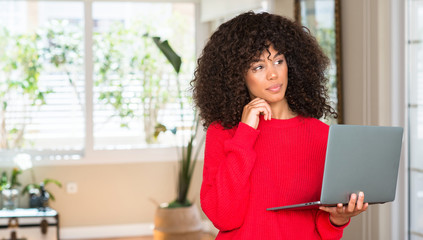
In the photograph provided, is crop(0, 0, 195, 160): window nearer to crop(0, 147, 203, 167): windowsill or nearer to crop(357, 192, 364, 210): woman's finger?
crop(0, 147, 203, 167): windowsill

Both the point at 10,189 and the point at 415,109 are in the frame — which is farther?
the point at 10,189

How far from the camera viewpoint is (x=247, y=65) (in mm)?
1637

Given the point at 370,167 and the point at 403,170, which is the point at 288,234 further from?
the point at 403,170

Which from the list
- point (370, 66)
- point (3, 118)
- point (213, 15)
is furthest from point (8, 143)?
point (370, 66)

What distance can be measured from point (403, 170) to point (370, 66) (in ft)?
1.94

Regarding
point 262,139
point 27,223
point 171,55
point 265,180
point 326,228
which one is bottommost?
point 27,223

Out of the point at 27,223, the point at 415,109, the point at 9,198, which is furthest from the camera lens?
the point at 9,198

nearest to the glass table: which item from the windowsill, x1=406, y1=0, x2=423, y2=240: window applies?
the windowsill

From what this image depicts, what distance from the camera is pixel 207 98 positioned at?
1766mm

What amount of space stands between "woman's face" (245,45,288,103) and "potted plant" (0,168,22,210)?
434 centimetres

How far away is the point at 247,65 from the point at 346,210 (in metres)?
0.46

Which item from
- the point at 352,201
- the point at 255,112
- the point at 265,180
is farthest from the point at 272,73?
the point at 352,201

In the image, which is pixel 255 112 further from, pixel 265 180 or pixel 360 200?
pixel 360 200

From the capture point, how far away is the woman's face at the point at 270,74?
1628 millimetres
